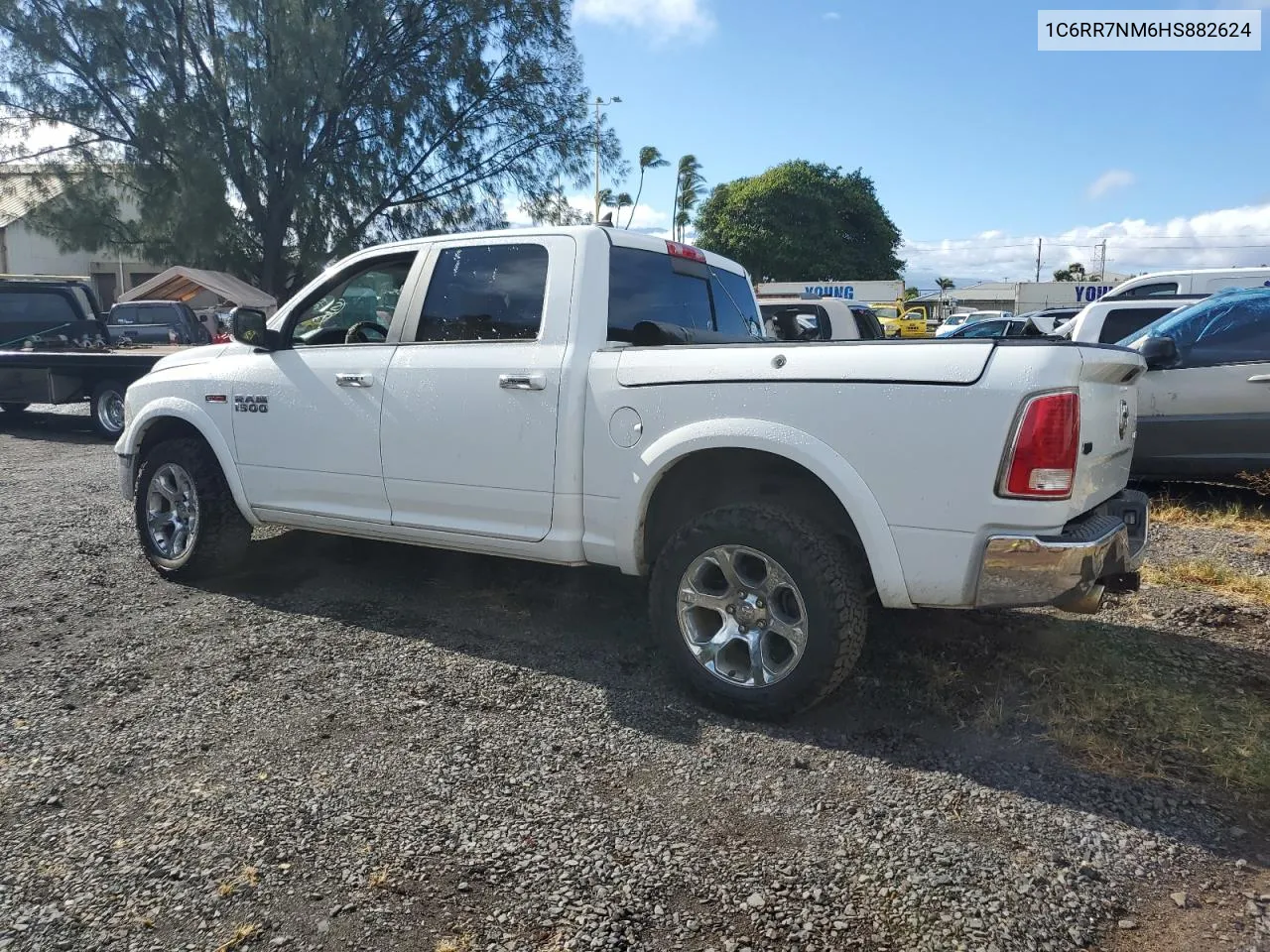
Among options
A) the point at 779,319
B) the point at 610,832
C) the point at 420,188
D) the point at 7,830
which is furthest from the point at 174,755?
the point at 420,188

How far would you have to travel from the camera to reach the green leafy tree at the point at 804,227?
5084cm

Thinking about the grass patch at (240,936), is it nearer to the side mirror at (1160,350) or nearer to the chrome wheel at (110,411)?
the side mirror at (1160,350)

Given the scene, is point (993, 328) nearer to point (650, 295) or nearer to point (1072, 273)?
point (650, 295)

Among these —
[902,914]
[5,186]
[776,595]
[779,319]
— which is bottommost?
[902,914]

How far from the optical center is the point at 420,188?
86.1ft

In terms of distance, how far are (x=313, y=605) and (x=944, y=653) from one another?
3.10 metres

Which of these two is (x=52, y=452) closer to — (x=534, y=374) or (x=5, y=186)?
(x=534, y=374)

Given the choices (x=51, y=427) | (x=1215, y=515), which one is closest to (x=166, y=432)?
(x=1215, y=515)

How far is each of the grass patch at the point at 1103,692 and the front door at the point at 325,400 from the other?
8.40 ft

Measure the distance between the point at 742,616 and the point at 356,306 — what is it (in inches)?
102

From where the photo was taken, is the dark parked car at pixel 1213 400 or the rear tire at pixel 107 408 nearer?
the dark parked car at pixel 1213 400

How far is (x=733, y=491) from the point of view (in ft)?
12.4

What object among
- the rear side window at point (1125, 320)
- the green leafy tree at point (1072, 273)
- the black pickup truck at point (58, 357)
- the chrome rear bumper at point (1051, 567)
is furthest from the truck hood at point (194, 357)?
the green leafy tree at point (1072, 273)

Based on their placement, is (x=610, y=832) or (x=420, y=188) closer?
(x=610, y=832)
